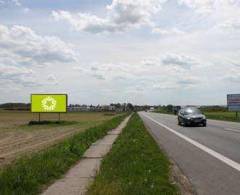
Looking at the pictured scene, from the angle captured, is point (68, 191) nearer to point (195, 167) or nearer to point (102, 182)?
point (102, 182)

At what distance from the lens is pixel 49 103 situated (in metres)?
59.8

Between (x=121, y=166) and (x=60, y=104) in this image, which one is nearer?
(x=121, y=166)

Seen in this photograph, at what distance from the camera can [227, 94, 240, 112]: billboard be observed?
6481 cm

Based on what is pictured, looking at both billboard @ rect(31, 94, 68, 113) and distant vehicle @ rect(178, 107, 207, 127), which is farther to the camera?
billboard @ rect(31, 94, 68, 113)

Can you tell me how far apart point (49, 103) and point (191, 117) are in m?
27.1

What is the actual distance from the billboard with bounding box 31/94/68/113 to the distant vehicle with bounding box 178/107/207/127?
23.4 meters

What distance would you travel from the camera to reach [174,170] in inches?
463

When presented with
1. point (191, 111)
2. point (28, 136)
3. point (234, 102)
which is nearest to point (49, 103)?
point (234, 102)

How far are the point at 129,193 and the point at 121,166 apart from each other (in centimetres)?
339

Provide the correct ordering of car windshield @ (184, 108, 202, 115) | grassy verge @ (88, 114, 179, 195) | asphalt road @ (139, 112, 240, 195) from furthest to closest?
car windshield @ (184, 108, 202, 115) → asphalt road @ (139, 112, 240, 195) → grassy verge @ (88, 114, 179, 195)

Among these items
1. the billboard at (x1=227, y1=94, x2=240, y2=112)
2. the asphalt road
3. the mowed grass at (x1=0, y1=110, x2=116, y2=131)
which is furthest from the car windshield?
the billboard at (x1=227, y1=94, x2=240, y2=112)

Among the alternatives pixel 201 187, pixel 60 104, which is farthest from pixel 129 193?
pixel 60 104

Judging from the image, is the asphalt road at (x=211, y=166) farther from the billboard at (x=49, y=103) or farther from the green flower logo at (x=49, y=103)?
the green flower logo at (x=49, y=103)

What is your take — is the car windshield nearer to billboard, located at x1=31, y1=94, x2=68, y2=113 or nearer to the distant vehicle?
the distant vehicle
